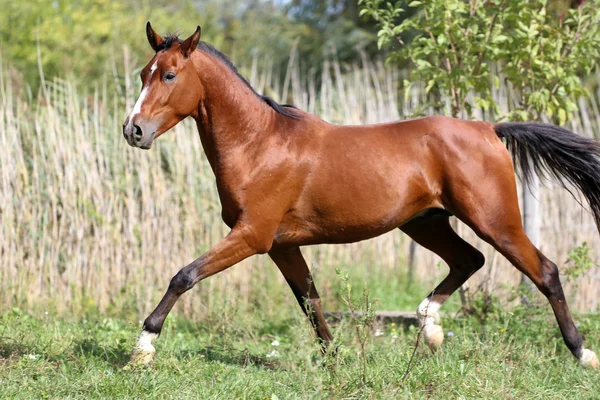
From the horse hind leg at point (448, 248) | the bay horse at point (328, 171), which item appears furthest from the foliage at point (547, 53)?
the horse hind leg at point (448, 248)

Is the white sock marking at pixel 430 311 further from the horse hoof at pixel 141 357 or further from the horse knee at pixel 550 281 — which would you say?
the horse hoof at pixel 141 357

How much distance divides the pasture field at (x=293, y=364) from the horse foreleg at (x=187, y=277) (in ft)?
0.43

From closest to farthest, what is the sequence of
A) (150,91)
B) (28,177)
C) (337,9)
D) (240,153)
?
(150,91)
(240,153)
(28,177)
(337,9)

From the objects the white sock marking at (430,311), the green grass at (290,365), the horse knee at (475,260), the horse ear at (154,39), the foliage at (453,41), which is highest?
the foliage at (453,41)

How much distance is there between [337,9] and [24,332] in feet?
40.4

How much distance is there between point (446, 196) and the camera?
4.98 meters

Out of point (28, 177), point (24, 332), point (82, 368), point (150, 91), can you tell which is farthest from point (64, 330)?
point (150, 91)

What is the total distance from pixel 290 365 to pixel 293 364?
0.32 m

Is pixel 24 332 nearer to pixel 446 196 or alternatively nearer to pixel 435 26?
pixel 446 196

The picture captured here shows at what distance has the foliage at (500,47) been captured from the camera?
584 cm

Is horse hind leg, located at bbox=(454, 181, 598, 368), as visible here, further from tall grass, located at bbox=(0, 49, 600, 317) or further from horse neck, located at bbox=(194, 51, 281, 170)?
tall grass, located at bbox=(0, 49, 600, 317)

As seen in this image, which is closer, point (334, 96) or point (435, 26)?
point (435, 26)

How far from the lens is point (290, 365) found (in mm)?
4051

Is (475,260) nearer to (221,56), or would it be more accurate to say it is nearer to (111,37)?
(221,56)
